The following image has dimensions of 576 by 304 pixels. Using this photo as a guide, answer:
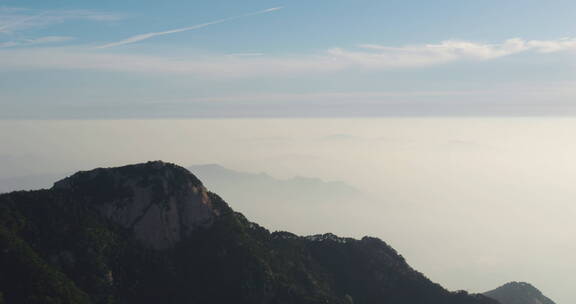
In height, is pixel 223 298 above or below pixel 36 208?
below

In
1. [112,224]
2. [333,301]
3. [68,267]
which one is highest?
[112,224]

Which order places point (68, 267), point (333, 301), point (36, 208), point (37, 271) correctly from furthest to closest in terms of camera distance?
point (333, 301)
point (36, 208)
point (68, 267)
point (37, 271)

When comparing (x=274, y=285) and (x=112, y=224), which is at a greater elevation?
(x=112, y=224)

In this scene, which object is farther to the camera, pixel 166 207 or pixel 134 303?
pixel 166 207

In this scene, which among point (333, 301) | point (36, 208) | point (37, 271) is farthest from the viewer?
point (333, 301)

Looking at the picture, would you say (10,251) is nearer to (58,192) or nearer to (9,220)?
(9,220)

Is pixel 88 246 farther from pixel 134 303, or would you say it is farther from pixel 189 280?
pixel 189 280

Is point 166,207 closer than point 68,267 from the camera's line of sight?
No

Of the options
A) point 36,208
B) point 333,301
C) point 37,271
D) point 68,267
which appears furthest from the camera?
point 333,301

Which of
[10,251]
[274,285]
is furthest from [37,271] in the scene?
[274,285]

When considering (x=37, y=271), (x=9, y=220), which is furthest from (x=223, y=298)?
(x=9, y=220)
